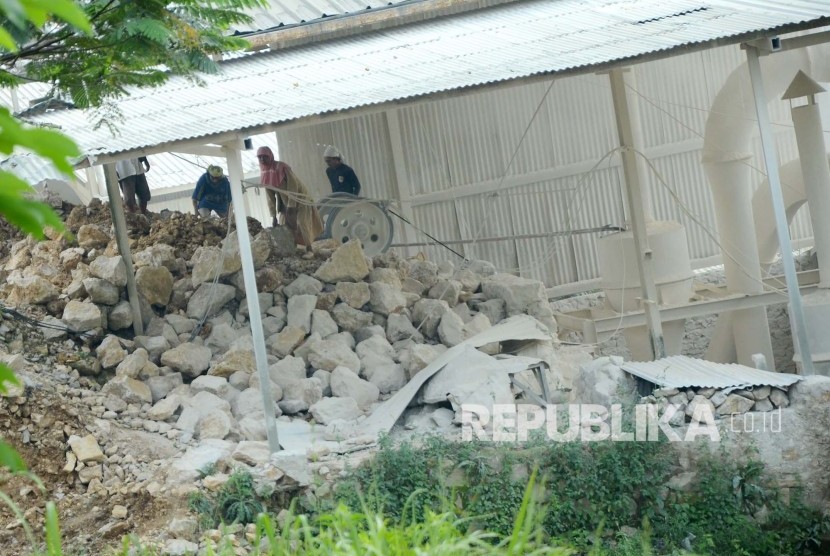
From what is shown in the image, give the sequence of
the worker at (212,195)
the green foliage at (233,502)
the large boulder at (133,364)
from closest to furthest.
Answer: the green foliage at (233,502)
the large boulder at (133,364)
the worker at (212,195)

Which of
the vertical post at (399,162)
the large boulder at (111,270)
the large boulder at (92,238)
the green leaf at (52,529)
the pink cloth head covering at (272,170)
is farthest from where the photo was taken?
the vertical post at (399,162)

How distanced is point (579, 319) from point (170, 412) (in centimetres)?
487

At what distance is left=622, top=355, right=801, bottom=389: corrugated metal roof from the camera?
833 cm

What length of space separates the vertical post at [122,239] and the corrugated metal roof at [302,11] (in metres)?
2.55

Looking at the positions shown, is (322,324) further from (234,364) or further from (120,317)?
(120,317)

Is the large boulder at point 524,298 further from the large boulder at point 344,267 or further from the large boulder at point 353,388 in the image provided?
the large boulder at point 353,388

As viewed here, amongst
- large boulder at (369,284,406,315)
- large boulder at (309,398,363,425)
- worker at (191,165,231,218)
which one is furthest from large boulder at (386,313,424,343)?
worker at (191,165,231,218)

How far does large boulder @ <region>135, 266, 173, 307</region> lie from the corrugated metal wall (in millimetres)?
3587

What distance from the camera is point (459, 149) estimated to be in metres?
13.6

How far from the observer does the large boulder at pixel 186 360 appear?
959 centimetres

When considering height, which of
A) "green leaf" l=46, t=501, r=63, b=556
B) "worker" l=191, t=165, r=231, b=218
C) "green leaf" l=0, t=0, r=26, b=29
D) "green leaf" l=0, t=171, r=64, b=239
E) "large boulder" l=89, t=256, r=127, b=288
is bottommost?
"green leaf" l=46, t=501, r=63, b=556

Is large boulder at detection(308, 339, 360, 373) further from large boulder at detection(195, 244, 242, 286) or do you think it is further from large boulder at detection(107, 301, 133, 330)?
large boulder at detection(107, 301, 133, 330)

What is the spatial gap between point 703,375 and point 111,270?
215 inches

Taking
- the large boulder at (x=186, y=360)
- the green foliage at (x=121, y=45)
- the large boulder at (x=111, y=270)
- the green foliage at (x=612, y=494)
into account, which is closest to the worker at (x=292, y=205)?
the large boulder at (x=111, y=270)
